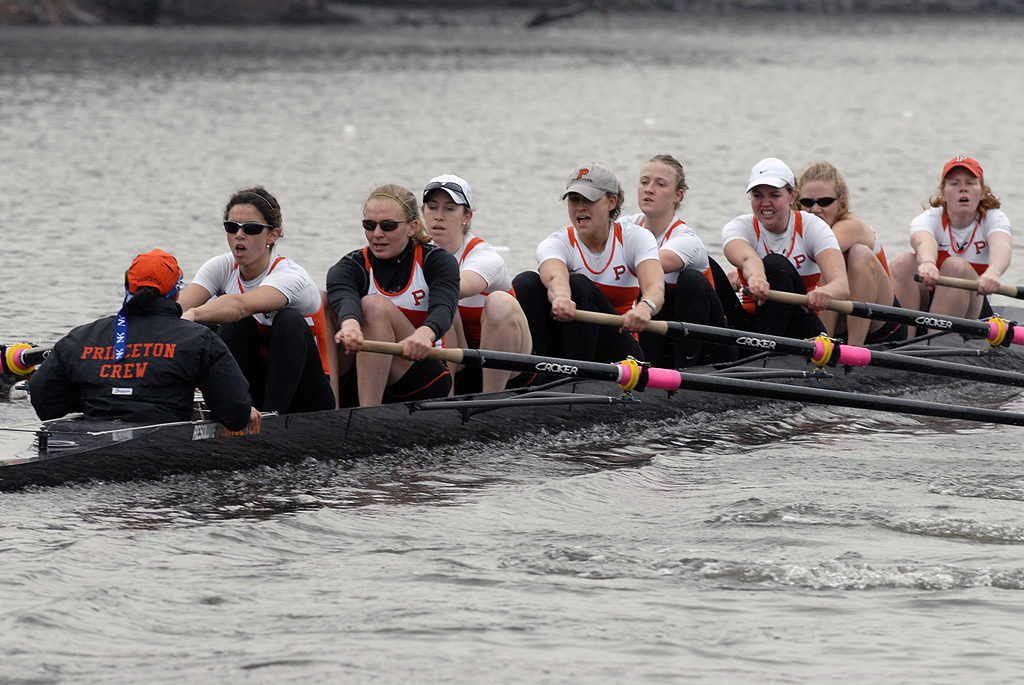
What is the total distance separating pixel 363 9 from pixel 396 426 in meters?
67.0

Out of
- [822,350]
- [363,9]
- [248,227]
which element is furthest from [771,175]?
[363,9]

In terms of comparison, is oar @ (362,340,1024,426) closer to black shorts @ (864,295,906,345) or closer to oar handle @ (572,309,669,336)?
oar handle @ (572,309,669,336)

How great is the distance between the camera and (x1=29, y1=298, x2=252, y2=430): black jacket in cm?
652

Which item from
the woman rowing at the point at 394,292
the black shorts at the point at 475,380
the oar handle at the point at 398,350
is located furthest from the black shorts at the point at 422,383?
the black shorts at the point at 475,380

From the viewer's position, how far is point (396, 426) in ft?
25.5

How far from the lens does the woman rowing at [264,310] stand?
7.28 metres

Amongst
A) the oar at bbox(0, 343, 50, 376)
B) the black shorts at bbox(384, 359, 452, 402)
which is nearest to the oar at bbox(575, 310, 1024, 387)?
the black shorts at bbox(384, 359, 452, 402)

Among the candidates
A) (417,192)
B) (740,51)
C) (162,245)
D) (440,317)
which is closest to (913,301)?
(440,317)

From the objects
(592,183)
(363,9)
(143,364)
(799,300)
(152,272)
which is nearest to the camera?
(152,272)

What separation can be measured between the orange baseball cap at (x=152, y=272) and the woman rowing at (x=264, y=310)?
71 centimetres

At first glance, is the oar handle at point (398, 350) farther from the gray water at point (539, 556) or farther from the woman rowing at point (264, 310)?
the gray water at point (539, 556)

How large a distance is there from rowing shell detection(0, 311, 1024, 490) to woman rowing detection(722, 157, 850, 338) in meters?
0.32

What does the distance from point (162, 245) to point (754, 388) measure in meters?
11.2

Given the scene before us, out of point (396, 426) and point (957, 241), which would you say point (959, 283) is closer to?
point (957, 241)
